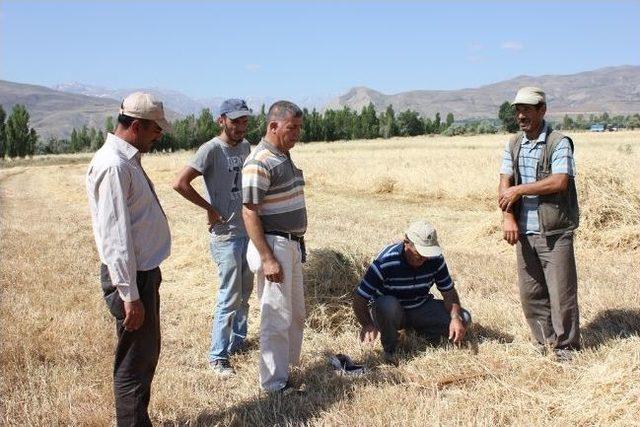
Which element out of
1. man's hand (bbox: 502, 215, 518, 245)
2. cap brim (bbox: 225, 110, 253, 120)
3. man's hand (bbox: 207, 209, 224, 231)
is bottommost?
man's hand (bbox: 502, 215, 518, 245)

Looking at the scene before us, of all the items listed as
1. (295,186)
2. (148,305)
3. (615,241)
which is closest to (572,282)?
(295,186)

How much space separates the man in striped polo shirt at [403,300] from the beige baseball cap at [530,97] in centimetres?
125

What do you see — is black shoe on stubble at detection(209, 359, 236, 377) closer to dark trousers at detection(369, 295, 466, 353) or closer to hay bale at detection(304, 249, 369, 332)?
hay bale at detection(304, 249, 369, 332)

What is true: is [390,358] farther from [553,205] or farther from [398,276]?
[553,205]

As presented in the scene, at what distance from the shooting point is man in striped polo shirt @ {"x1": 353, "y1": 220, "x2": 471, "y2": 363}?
4711 millimetres

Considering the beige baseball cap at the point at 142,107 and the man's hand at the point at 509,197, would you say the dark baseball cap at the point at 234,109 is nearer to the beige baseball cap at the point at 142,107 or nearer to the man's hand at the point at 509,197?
the beige baseball cap at the point at 142,107

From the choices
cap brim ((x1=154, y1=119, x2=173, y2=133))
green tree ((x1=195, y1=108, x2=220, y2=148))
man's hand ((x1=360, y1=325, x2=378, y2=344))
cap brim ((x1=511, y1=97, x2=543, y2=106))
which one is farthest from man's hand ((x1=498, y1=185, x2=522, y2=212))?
green tree ((x1=195, y1=108, x2=220, y2=148))

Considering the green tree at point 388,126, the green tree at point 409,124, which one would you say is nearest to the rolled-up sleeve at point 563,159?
the green tree at point 388,126

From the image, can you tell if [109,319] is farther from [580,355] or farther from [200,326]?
[580,355]

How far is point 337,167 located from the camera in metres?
22.7

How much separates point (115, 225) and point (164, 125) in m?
0.66

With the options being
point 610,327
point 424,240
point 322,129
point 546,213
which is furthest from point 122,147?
point 322,129

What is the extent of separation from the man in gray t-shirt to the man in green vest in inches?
85.0

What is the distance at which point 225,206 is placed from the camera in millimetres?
4730
